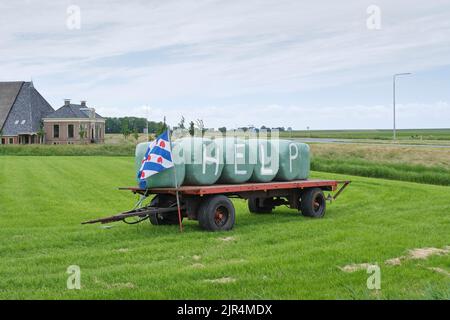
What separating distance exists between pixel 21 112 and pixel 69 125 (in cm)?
728

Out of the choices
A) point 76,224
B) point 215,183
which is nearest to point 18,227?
point 76,224

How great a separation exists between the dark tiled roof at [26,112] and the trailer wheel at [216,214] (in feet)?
221

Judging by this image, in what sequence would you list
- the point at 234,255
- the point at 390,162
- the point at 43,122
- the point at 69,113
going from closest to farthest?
the point at 234,255, the point at 390,162, the point at 69,113, the point at 43,122

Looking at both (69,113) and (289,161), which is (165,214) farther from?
(69,113)

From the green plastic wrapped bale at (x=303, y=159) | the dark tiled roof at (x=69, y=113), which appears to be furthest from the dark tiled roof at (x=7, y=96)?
the green plastic wrapped bale at (x=303, y=159)

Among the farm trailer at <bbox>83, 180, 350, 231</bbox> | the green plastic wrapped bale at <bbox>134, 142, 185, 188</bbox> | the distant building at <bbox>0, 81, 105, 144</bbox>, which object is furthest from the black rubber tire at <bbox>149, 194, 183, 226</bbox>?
the distant building at <bbox>0, 81, 105, 144</bbox>

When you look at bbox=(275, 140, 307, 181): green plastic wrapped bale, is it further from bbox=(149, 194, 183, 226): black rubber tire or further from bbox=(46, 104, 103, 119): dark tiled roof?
bbox=(46, 104, 103, 119): dark tiled roof

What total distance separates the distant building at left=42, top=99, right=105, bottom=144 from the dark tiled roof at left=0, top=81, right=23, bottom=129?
5485mm

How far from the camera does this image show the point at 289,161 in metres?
15.8

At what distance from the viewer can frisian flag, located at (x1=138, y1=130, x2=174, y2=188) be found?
12945 mm

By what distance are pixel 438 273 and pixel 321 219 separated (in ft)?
21.0

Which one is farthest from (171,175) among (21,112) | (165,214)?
(21,112)

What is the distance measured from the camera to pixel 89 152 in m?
60.0
